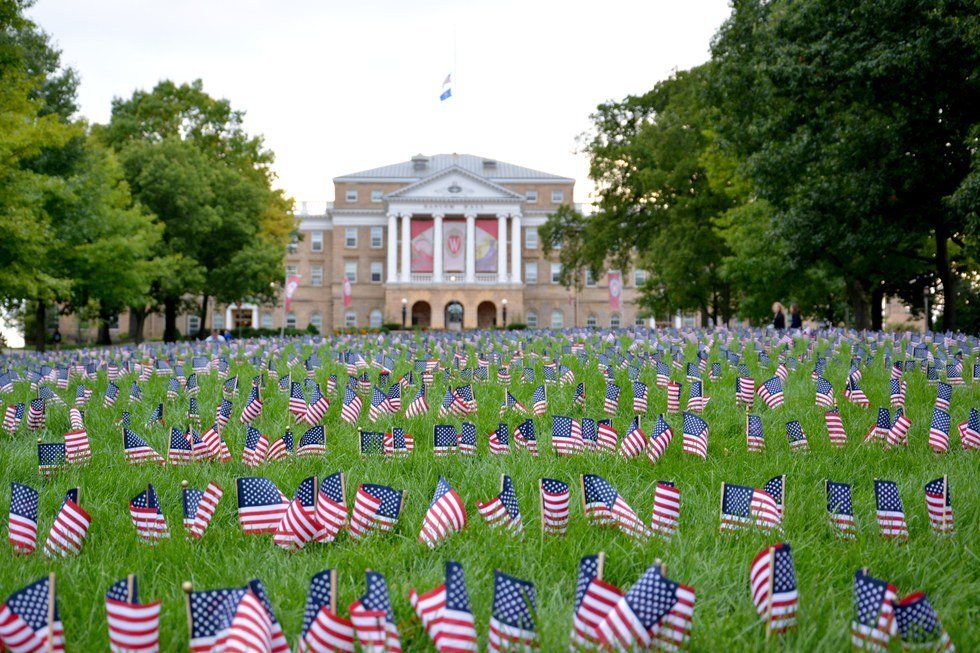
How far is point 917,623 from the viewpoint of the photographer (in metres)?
2.02

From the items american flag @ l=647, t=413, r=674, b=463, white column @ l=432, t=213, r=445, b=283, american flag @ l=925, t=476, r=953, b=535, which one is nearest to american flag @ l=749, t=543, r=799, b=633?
Answer: american flag @ l=925, t=476, r=953, b=535

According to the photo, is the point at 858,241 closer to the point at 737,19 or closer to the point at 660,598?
the point at 737,19

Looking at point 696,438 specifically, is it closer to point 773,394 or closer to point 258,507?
point 773,394

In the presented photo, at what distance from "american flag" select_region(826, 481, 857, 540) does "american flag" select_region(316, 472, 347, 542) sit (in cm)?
→ 188

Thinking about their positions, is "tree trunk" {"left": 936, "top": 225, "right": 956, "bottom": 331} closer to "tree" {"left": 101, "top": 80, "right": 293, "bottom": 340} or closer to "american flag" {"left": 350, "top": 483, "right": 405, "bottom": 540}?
"american flag" {"left": 350, "top": 483, "right": 405, "bottom": 540}

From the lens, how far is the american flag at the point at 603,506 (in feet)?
9.84

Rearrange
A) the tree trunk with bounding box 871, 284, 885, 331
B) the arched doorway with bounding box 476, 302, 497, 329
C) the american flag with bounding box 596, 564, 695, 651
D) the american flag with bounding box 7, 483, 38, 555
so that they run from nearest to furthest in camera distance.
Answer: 1. the american flag with bounding box 596, 564, 695, 651
2. the american flag with bounding box 7, 483, 38, 555
3. the tree trunk with bounding box 871, 284, 885, 331
4. the arched doorway with bounding box 476, 302, 497, 329

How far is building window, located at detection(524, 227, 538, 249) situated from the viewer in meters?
72.0

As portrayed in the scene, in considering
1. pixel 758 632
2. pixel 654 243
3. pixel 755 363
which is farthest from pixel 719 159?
pixel 758 632

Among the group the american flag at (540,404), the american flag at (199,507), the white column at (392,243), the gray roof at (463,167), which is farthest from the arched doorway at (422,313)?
the american flag at (199,507)

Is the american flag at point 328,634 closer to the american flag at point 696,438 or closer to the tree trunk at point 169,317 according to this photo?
the american flag at point 696,438

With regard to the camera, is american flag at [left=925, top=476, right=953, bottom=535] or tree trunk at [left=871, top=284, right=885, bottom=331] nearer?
american flag at [left=925, top=476, right=953, bottom=535]

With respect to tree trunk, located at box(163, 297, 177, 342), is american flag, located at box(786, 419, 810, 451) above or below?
below

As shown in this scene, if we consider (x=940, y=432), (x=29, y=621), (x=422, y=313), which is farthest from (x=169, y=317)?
(x=29, y=621)
